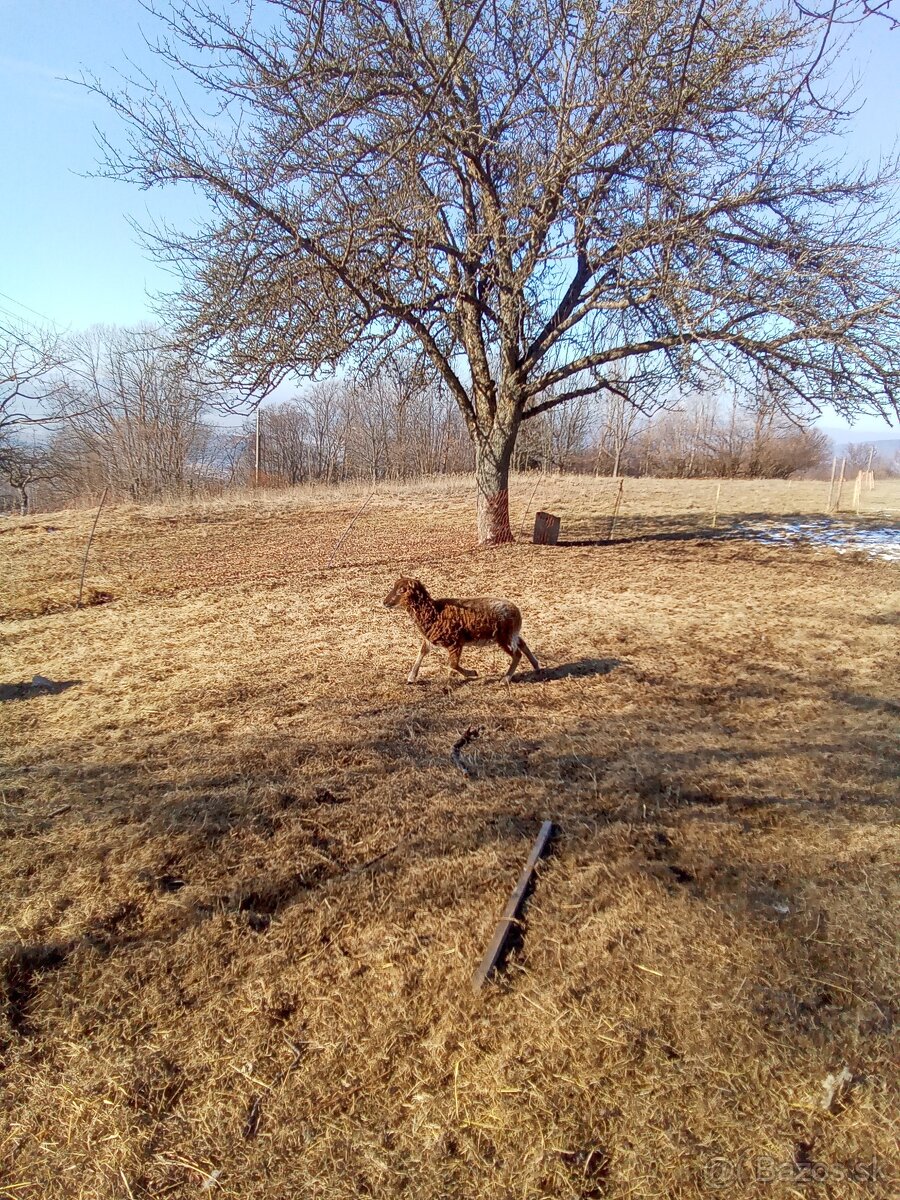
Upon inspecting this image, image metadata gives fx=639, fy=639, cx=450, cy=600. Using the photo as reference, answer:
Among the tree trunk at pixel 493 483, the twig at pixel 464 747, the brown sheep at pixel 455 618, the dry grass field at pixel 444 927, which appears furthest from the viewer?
the tree trunk at pixel 493 483

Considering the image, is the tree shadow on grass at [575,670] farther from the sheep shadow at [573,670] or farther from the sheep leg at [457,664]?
the sheep leg at [457,664]

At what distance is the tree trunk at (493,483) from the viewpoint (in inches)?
472

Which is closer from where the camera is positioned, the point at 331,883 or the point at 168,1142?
the point at 168,1142

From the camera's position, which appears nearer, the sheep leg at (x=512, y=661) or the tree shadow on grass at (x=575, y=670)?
the sheep leg at (x=512, y=661)

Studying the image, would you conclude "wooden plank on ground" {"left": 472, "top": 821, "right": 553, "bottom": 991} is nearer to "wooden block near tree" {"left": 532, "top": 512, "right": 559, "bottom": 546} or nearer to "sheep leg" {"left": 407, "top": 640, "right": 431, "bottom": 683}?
"sheep leg" {"left": 407, "top": 640, "right": 431, "bottom": 683}

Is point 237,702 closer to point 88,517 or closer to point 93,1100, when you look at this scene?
point 93,1100

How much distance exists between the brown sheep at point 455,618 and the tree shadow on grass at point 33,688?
10.8 feet

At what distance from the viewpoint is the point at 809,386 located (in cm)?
1015

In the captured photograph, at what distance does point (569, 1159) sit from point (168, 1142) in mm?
1260

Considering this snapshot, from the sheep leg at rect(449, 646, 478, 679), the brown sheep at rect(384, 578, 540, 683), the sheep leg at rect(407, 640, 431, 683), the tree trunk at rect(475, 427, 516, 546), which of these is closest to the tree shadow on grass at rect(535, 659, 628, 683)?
the sheep leg at rect(449, 646, 478, 679)

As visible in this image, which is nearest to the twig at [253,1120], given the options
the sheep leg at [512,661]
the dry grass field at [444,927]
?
the dry grass field at [444,927]

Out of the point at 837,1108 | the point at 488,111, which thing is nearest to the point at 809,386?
the point at 488,111

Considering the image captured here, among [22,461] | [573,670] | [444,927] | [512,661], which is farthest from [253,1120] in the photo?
[22,461]

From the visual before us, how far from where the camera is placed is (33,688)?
602 centimetres
